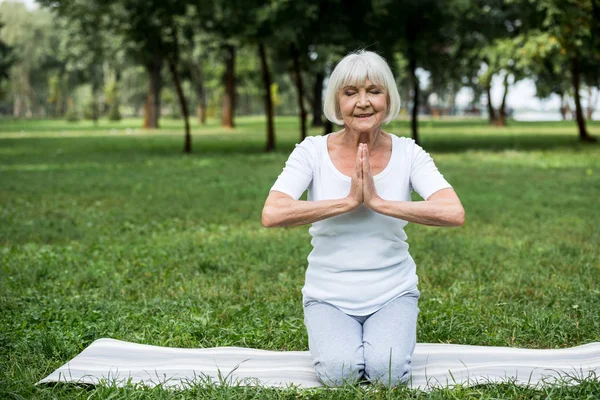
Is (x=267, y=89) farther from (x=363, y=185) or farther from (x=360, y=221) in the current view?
(x=363, y=185)

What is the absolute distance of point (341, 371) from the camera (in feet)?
13.0

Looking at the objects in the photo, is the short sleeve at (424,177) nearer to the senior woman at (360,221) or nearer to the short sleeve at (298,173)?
the senior woman at (360,221)

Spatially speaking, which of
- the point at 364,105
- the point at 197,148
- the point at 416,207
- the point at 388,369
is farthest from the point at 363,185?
the point at 197,148

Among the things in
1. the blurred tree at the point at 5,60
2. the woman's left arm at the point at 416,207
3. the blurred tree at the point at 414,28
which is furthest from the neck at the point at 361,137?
the blurred tree at the point at 5,60

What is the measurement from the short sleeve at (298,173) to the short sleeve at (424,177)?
1.86 ft

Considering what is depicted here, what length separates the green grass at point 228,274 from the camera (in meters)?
5.01

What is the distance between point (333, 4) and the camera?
21.7 metres

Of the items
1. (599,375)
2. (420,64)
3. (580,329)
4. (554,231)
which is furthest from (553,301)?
(420,64)

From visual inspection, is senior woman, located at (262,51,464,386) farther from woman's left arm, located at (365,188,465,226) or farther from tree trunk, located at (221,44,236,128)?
tree trunk, located at (221,44,236,128)

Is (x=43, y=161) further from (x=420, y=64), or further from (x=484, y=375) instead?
(x=484, y=375)

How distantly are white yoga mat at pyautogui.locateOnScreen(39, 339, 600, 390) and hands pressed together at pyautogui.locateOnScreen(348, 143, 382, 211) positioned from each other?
A: 106 cm

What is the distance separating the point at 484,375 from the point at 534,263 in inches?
137

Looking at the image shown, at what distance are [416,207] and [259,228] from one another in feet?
19.8

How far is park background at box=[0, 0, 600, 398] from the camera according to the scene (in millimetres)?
5191
